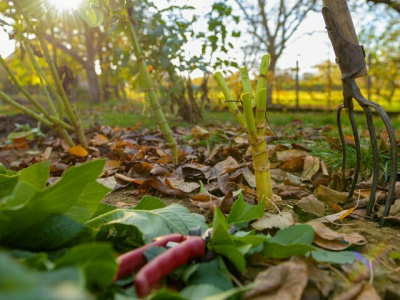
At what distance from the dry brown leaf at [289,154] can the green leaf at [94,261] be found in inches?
73.5

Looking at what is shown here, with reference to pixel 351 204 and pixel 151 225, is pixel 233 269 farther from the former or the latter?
pixel 351 204

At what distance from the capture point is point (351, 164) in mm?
2264

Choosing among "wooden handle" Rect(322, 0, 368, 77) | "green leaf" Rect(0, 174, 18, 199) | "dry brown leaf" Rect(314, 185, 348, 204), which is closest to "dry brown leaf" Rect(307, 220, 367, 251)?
"dry brown leaf" Rect(314, 185, 348, 204)

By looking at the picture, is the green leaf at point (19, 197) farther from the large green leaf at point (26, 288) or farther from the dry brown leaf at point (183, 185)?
the dry brown leaf at point (183, 185)

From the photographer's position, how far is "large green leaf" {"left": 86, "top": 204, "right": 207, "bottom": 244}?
108cm

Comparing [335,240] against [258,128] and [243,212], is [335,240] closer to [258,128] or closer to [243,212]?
[243,212]

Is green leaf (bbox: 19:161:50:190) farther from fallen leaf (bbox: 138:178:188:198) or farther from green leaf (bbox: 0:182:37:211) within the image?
fallen leaf (bbox: 138:178:188:198)

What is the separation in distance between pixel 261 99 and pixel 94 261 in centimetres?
89

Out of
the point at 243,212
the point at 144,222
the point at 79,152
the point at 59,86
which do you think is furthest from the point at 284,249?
the point at 59,86

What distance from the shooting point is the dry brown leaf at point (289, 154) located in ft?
8.01

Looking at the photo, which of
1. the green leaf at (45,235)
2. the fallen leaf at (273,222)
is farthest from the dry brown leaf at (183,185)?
the green leaf at (45,235)

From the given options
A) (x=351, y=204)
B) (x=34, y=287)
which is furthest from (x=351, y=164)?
(x=34, y=287)

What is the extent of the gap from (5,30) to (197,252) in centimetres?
246

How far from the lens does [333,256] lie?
1.07m
